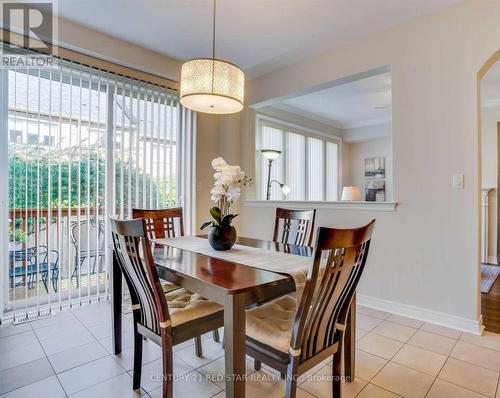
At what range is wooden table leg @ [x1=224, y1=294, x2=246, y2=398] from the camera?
3.76 ft

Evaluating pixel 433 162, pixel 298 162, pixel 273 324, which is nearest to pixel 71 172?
pixel 273 324

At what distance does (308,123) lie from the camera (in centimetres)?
560

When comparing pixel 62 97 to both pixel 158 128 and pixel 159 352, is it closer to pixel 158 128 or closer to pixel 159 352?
pixel 158 128

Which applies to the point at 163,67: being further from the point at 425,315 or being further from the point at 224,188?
the point at 425,315

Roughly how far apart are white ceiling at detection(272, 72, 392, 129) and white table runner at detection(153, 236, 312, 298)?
2.37 m

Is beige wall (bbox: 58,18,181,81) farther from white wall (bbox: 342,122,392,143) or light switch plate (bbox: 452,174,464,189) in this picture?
white wall (bbox: 342,122,392,143)

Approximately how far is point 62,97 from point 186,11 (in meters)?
1.34

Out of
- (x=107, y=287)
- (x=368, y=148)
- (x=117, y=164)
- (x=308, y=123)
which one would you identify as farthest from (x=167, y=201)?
(x=368, y=148)

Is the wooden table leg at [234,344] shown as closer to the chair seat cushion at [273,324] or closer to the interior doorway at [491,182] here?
the chair seat cushion at [273,324]

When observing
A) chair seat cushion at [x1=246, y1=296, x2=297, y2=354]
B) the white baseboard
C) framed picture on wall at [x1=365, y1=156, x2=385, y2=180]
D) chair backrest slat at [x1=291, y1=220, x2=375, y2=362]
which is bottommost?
the white baseboard

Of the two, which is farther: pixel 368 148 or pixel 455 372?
pixel 368 148

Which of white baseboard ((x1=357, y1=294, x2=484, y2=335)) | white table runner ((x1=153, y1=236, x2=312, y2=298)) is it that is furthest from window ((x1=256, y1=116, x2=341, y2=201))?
white table runner ((x1=153, y1=236, x2=312, y2=298))

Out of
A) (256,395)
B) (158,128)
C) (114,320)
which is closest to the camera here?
(256,395)

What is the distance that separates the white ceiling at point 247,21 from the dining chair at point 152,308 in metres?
Result: 1.98
